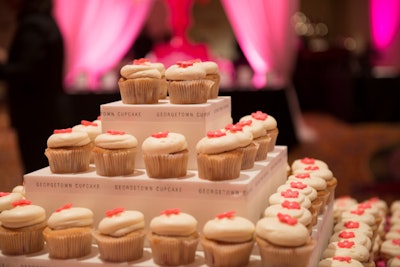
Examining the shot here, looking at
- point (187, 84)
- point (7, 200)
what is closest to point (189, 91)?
point (187, 84)

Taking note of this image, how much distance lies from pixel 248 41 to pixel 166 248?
4.63 metres

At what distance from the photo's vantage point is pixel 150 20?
813 centimetres

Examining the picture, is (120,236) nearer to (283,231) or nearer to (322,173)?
(283,231)

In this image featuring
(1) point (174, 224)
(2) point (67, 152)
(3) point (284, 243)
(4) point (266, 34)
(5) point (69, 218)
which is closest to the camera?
(3) point (284, 243)

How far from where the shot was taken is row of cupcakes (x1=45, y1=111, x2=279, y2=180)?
6.87 feet

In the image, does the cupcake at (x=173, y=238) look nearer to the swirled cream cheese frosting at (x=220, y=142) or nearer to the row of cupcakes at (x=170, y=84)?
the swirled cream cheese frosting at (x=220, y=142)

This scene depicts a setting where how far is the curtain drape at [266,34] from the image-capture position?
6.21 metres

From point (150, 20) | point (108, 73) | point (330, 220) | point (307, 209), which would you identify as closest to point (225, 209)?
point (307, 209)

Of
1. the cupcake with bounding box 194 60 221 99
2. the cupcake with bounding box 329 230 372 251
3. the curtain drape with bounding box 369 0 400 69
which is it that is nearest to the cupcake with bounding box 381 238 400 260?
the cupcake with bounding box 329 230 372 251

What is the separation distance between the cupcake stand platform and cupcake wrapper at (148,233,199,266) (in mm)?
46

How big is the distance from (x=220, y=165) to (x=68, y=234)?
55 centimetres

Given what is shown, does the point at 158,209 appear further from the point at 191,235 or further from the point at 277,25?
the point at 277,25

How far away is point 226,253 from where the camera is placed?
186 centimetres

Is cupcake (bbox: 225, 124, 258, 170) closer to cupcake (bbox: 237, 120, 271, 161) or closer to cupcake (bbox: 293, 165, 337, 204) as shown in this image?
cupcake (bbox: 237, 120, 271, 161)
